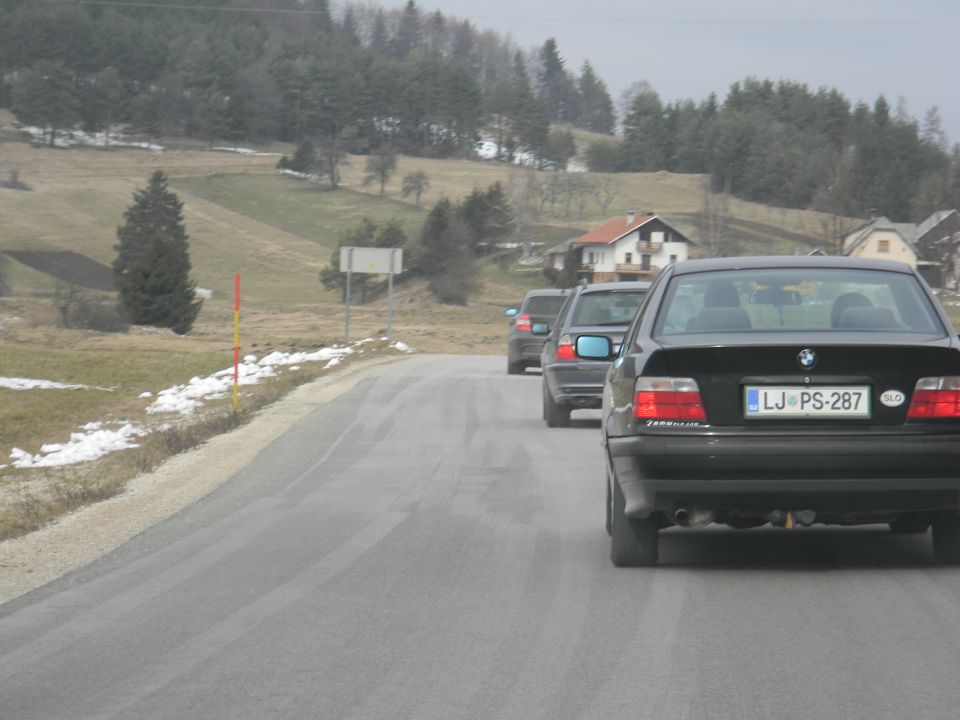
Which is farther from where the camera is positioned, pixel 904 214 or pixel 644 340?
pixel 904 214

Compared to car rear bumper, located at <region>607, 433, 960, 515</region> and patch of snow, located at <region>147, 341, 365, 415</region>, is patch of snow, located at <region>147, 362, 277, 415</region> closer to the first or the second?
patch of snow, located at <region>147, 341, 365, 415</region>

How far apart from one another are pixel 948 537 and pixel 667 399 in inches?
70.4

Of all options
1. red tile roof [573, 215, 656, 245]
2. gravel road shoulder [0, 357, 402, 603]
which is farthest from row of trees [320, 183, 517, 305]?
gravel road shoulder [0, 357, 402, 603]

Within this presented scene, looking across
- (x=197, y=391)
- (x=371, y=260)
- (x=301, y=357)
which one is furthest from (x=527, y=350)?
(x=371, y=260)

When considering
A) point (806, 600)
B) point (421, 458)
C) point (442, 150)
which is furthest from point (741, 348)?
point (442, 150)

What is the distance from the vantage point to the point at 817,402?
272 inches

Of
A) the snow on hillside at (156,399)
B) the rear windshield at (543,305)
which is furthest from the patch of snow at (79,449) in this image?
the rear windshield at (543,305)

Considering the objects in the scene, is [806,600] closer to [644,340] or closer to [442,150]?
[644,340]

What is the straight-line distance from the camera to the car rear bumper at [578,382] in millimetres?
16359

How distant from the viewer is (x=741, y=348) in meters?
6.95

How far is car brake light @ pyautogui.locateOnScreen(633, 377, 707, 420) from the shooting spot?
23.0ft

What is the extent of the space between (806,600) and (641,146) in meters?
183

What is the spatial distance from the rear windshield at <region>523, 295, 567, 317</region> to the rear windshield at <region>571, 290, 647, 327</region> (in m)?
10.8

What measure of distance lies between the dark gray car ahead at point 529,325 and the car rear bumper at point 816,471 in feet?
64.3
